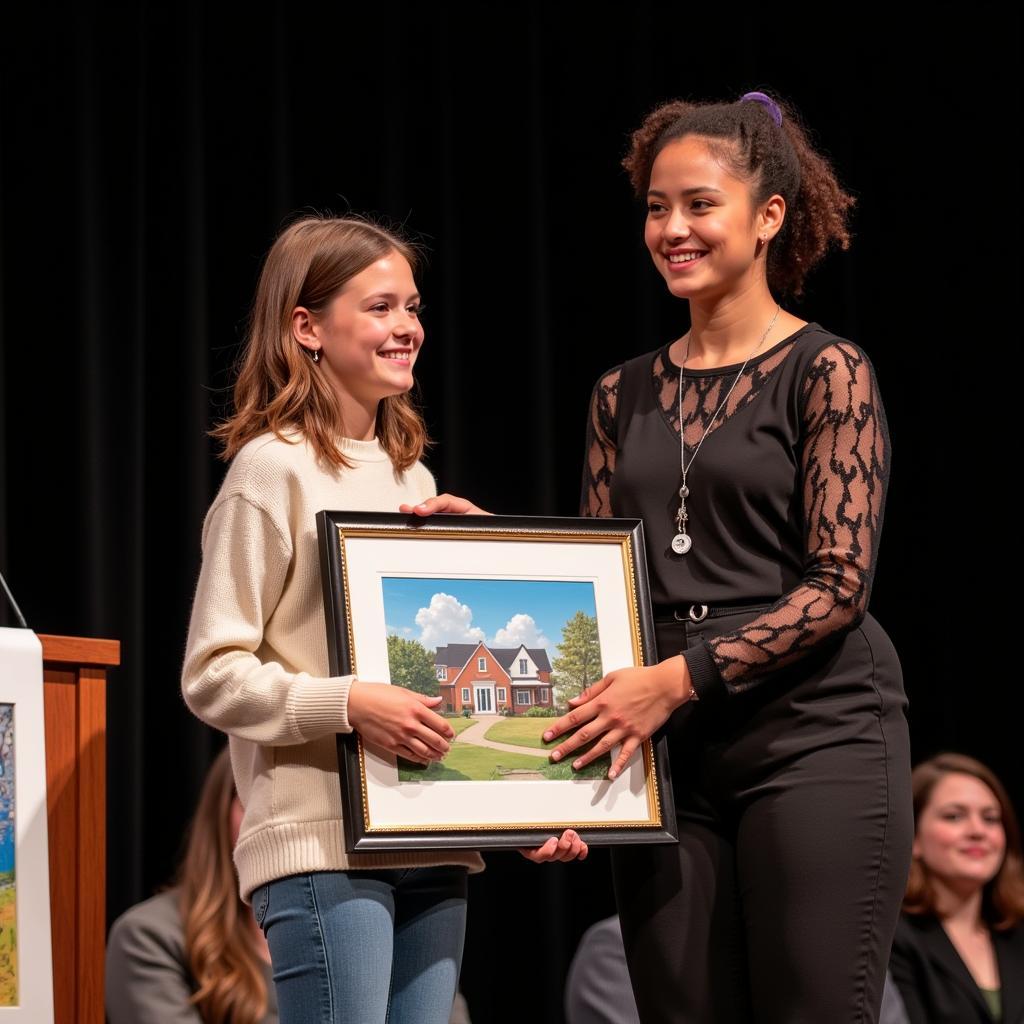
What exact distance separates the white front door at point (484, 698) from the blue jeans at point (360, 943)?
21cm

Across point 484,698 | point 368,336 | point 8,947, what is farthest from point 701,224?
point 8,947

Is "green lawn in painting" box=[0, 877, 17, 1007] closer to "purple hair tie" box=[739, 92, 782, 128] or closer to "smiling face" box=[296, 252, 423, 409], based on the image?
"smiling face" box=[296, 252, 423, 409]

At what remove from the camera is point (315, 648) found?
198 cm

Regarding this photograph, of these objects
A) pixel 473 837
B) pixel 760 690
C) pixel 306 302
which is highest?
pixel 306 302

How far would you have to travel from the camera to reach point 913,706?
439cm

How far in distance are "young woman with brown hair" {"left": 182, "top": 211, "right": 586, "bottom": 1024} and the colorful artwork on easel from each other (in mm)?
227

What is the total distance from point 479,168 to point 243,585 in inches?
96.8

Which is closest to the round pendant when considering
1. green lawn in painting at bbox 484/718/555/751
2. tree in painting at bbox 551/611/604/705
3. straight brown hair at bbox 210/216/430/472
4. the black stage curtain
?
tree in painting at bbox 551/611/604/705

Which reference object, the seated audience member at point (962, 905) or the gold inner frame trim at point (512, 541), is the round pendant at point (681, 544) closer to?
the gold inner frame trim at point (512, 541)

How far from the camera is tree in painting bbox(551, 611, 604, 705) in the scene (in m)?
2.00

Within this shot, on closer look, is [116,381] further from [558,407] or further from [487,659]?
[487,659]

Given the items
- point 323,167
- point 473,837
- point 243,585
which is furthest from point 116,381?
point 473,837

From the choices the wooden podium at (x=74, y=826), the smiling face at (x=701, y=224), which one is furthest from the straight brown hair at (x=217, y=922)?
the smiling face at (x=701, y=224)

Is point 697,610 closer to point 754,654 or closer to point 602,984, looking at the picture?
point 754,654
